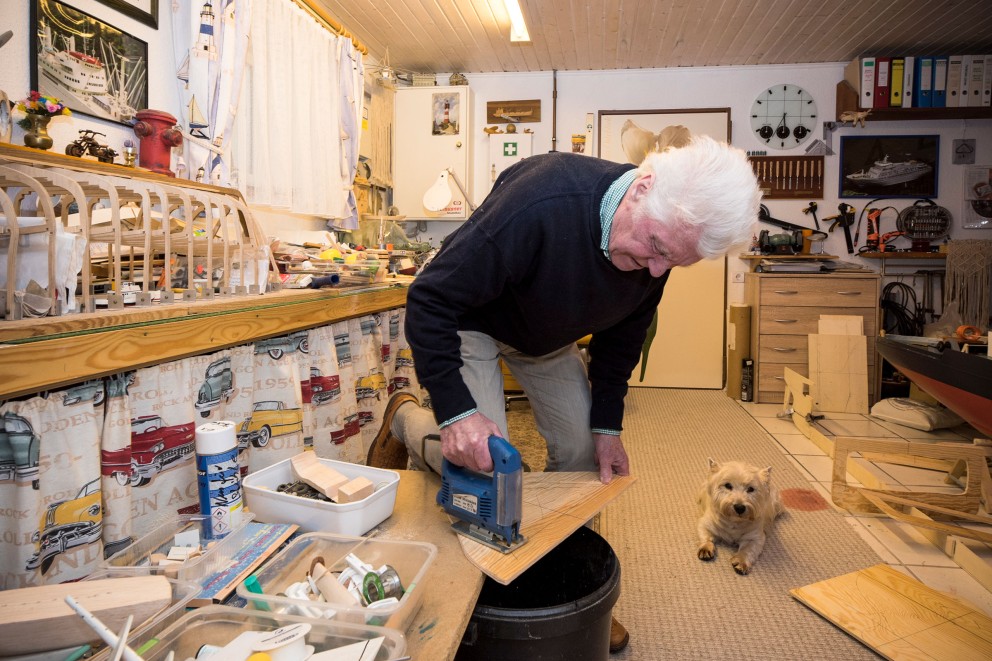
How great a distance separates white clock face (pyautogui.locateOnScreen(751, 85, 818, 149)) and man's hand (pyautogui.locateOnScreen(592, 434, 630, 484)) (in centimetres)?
426

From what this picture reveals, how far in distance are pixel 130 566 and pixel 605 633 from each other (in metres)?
0.86

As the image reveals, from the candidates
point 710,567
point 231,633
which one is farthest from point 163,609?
point 710,567

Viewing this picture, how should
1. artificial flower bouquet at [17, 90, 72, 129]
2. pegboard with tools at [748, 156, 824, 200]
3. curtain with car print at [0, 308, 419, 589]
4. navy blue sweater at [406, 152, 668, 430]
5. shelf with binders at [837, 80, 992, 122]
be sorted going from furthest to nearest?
pegboard with tools at [748, 156, 824, 200] < shelf with binders at [837, 80, 992, 122] < artificial flower bouquet at [17, 90, 72, 129] < navy blue sweater at [406, 152, 668, 430] < curtain with car print at [0, 308, 419, 589]

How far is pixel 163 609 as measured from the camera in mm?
784

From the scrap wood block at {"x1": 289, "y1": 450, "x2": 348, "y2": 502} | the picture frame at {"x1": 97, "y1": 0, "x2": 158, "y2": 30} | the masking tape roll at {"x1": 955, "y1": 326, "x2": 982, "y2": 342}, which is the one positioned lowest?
the scrap wood block at {"x1": 289, "y1": 450, "x2": 348, "y2": 502}

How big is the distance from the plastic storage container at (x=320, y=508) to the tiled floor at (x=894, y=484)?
188 cm

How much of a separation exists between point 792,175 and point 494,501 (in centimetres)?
481

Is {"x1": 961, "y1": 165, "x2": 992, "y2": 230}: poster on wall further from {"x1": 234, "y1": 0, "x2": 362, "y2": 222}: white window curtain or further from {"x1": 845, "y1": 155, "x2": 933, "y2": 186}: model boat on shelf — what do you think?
{"x1": 234, "y1": 0, "x2": 362, "y2": 222}: white window curtain

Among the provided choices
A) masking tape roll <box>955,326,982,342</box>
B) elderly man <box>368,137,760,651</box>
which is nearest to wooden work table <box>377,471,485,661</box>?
elderly man <box>368,137,760,651</box>

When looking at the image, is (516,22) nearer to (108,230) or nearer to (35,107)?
(35,107)

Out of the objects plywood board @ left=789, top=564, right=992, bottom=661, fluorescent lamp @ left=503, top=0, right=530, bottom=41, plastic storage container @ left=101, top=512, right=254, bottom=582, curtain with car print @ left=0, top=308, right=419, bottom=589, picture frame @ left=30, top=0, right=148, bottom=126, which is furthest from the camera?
fluorescent lamp @ left=503, top=0, right=530, bottom=41

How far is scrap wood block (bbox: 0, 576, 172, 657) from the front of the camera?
702mm

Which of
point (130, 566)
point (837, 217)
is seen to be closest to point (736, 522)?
point (130, 566)

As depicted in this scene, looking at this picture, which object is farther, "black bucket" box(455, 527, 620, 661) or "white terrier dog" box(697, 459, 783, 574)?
"white terrier dog" box(697, 459, 783, 574)
